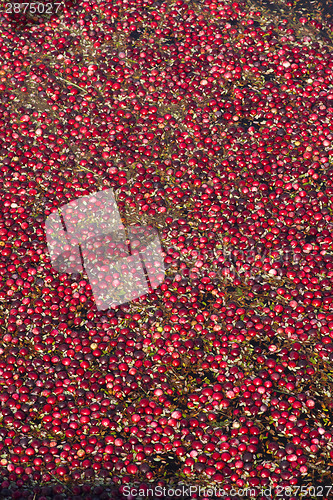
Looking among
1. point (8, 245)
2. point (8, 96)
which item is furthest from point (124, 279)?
point (8, 96)

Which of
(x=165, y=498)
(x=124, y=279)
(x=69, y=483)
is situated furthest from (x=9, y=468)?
(x=124, y=279)

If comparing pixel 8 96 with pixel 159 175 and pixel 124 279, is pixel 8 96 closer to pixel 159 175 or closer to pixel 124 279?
pixel 159 175

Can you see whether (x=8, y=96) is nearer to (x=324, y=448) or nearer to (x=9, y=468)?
(x=9, y=468)

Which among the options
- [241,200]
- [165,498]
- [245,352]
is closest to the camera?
[165,498]

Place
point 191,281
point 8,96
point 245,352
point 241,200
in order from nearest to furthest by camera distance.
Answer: point 245,352
point 191,281
point 241,200
point 8,96

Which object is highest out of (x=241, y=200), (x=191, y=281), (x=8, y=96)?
(x=8, y=96)

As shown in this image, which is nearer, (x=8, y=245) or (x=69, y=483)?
(x=69, y=483)

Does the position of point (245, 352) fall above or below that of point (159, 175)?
below
